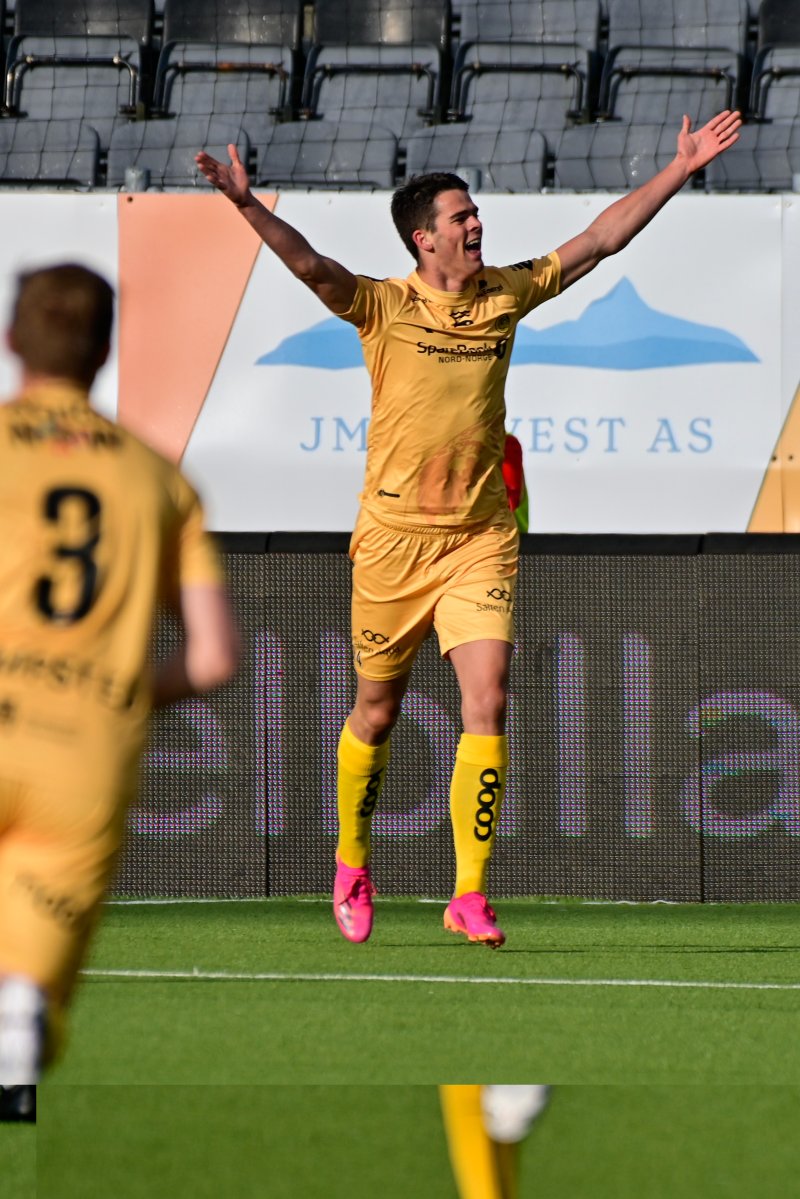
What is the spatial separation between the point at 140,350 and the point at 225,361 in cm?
45

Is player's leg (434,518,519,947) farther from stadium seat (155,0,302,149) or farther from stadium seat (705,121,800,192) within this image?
stadium seat (155,0,302,149)

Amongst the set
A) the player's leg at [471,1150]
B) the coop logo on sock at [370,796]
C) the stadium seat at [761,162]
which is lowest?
the player's leg at [471,1150]

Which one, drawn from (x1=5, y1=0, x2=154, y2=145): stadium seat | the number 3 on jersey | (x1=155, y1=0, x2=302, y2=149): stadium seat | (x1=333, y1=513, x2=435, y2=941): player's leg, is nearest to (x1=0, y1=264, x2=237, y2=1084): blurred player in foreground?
the number 3 on jersey

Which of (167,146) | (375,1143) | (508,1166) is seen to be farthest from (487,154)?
(508,1166)

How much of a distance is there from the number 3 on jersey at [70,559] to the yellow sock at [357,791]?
12.0 feet

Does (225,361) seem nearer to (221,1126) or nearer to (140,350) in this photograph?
(140,350)

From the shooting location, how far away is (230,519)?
1016cm

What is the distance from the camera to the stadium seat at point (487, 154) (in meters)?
11.8

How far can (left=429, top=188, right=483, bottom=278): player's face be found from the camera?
6.09 metres

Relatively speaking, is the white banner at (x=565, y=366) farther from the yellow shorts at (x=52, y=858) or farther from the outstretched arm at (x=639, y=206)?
the yellow shorts at (x=52, y=858)

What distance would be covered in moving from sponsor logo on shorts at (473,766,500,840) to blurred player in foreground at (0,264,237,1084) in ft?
10.1

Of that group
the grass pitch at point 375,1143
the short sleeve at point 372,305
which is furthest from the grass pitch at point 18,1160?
the short sleeve at point 372,305

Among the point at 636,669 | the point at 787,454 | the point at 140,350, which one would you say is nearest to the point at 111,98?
the point at 140,350

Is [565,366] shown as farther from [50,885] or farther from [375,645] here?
[50,885]
